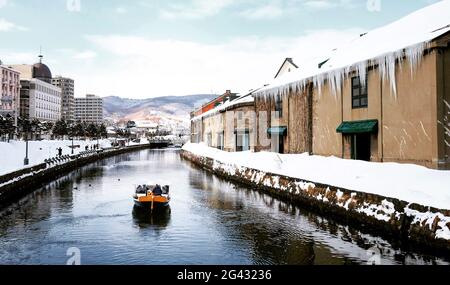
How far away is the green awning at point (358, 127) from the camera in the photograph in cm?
2578

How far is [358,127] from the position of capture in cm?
2691

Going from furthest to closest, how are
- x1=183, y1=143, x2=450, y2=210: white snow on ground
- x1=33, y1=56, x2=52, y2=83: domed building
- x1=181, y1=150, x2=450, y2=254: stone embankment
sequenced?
x1=33, y1=56, x2=52, y2=83: domed building < x1=183, y1=143, x2=450, y2=210: white snow on ground < x1=181, y1=150, x2=450, y2=254: stone embankment

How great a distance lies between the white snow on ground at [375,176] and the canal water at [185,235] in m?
2.09

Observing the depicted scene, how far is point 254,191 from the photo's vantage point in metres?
31.5

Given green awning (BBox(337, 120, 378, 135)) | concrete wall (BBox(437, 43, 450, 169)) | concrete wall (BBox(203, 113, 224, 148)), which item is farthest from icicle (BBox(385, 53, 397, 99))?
concrete wall (BBox(203, 113, 224, 148))

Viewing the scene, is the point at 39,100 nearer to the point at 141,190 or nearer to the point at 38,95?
the point at 38,95

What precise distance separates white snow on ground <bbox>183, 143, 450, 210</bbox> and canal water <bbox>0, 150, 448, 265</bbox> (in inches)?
82.3

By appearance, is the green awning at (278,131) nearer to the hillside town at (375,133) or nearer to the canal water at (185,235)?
the hillside town at (375,133)

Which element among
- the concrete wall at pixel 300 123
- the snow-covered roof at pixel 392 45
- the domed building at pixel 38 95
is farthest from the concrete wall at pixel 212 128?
the domed building at pixel 38 95

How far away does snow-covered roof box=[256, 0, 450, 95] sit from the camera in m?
21.9

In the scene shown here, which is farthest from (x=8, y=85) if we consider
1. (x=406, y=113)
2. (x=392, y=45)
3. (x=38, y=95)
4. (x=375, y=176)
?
(x=375, y=176)

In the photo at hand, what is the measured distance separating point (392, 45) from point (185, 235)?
16711 mm

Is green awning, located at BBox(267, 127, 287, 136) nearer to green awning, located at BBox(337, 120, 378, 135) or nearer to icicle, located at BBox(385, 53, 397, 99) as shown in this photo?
green awning, located at BBox(337, 120, 378, 135)
